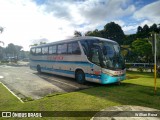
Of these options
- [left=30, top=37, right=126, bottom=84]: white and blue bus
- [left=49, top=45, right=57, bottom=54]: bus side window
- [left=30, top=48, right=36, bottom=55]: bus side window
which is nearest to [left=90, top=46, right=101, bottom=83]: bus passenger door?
[left=30, top=37, right=126, bottom=84]: white and blue bus

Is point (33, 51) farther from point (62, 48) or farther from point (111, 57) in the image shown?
point (111, 57)

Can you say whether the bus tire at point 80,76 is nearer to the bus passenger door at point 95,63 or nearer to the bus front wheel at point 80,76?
the bus front wheel at point 80,76

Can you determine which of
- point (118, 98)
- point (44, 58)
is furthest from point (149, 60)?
point (118, 98)

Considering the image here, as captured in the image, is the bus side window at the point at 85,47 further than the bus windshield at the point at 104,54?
Yes

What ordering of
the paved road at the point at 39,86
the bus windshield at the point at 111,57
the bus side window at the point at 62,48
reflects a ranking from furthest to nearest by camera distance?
the bus side window at the point at 62,48 < the bus windshield at the point at 111,57 < the paved road at the point at 39,86

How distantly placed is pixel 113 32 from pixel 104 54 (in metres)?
36.0

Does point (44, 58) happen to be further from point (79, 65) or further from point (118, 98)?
point (118, 98)

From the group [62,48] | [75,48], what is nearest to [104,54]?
[75,48]

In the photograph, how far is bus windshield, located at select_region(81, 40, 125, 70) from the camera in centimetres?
1095

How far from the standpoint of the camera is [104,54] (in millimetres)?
10930

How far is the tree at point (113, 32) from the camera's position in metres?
45.6

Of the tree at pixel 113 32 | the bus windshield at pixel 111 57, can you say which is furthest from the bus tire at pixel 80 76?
the tree at pixel 113 32

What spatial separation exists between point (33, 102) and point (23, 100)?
2.39 ft

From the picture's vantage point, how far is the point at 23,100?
805 centimetres
